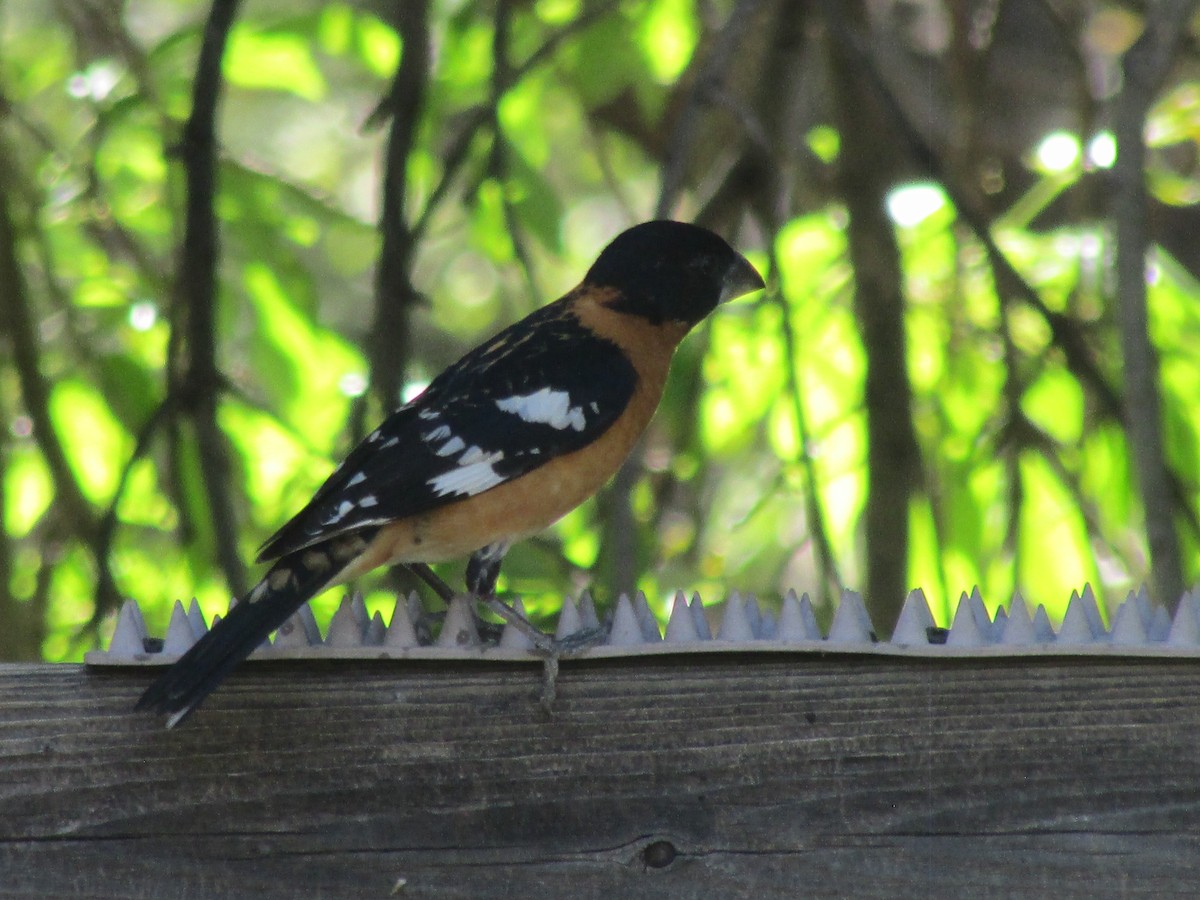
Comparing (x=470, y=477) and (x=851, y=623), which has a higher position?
(x=470, y=477)

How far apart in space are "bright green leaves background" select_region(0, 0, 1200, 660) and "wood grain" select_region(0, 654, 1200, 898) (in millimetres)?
1208

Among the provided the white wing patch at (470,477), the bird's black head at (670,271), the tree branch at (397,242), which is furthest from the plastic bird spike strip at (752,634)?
the tree branch at (397,242)

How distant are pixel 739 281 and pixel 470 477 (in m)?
0.90

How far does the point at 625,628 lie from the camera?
1953mm

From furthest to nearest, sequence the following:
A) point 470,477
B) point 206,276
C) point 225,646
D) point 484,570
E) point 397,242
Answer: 1. point 397,242
2. point 206,276
3. point 484,570
4. point 470,477
5. point 225,646

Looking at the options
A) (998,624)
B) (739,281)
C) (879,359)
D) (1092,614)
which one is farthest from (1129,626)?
(879,359)

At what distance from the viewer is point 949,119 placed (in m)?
5.20

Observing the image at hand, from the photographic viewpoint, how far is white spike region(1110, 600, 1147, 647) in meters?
1.90

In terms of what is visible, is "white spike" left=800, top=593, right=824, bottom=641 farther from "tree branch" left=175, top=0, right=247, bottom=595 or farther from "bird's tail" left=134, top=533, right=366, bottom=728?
"tree branch" left=175, top=0, right=247, bottom=595

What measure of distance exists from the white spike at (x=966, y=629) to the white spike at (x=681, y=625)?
0.31 metres

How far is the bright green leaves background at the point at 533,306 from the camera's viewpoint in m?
3.63

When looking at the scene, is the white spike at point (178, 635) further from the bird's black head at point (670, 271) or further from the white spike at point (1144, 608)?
the bird's black head at point (670, 271)

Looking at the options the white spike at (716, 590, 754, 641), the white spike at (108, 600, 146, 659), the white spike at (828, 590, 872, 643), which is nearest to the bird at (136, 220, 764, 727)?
the white spike at (108, 600, 146, 659)

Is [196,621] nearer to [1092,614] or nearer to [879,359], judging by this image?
[1092,614]
